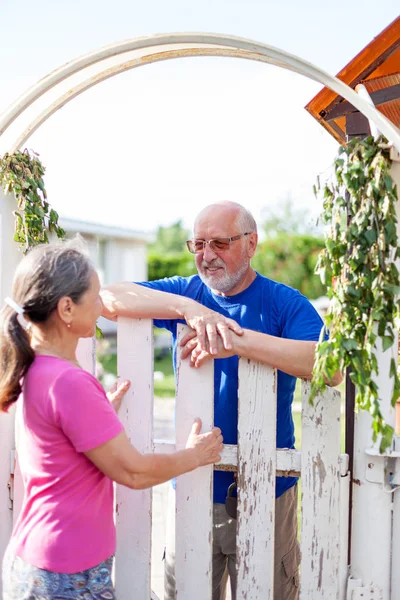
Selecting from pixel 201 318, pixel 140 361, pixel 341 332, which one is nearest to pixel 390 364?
pixel 341 332

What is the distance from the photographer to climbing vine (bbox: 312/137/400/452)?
192 centimetres

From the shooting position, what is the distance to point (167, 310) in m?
2.35

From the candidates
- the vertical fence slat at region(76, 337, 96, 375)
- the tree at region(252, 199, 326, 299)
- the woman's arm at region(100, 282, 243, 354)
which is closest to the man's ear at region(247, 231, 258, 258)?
the woman's arm at region(100, 282, 243, 354)

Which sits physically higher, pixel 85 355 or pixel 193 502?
pixel 85 355

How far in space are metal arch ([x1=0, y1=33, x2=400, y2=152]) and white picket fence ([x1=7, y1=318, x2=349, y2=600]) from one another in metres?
0.92

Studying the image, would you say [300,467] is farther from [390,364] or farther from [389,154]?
[389,154]

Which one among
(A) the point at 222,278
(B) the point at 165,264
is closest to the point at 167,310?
(A) the point at 222,278

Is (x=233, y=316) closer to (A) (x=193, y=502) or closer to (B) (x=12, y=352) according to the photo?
(A) (x=193, y=502)

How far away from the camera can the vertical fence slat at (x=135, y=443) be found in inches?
95.3

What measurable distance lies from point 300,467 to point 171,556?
2.35 ft

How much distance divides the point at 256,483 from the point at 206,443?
278 mm

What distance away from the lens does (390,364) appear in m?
2.07

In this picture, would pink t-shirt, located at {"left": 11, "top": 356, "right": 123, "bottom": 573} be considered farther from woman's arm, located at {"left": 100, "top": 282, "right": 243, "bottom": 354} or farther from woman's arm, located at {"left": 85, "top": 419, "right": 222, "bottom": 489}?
woman's arm, located at {"left": 100, "top": 282, "right": 243, "bottom": 354}

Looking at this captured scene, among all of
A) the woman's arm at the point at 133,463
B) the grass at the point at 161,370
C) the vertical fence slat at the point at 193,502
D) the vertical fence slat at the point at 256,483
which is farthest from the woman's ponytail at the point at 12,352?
the grass at the point at 161,370
